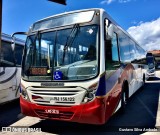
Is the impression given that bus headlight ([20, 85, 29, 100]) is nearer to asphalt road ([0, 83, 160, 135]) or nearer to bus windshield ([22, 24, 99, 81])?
bus windshield ([22, 24, 99, 81])

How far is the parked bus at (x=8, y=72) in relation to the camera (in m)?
8.16

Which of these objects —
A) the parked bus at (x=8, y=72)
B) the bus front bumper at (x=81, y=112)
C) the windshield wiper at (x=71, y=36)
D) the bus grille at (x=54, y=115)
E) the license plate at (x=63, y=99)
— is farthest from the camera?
the parked bus at (x=8, y=72)

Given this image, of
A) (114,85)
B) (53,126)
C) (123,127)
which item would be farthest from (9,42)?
(123,127)

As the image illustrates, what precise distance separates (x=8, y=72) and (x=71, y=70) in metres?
4.06

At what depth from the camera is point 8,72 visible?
333 inches

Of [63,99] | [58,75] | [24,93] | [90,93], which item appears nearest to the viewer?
[90,93]

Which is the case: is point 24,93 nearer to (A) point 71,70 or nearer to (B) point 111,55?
(A) point 71,70

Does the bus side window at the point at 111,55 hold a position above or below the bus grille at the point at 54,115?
above

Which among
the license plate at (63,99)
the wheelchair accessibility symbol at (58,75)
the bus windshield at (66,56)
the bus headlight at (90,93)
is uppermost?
the bus windshield at (66,56)

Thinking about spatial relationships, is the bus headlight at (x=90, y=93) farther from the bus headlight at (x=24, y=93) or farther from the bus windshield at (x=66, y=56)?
the bus headlight at (x=24, y=93)

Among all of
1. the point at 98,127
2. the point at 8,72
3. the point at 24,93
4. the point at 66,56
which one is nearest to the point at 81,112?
the point at 98,127

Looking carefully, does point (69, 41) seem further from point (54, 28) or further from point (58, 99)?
point (58, 99)

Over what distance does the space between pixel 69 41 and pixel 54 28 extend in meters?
0.65

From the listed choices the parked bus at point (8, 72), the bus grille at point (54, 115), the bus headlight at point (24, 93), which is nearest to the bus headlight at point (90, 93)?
the bus grille at point (54, 115)
